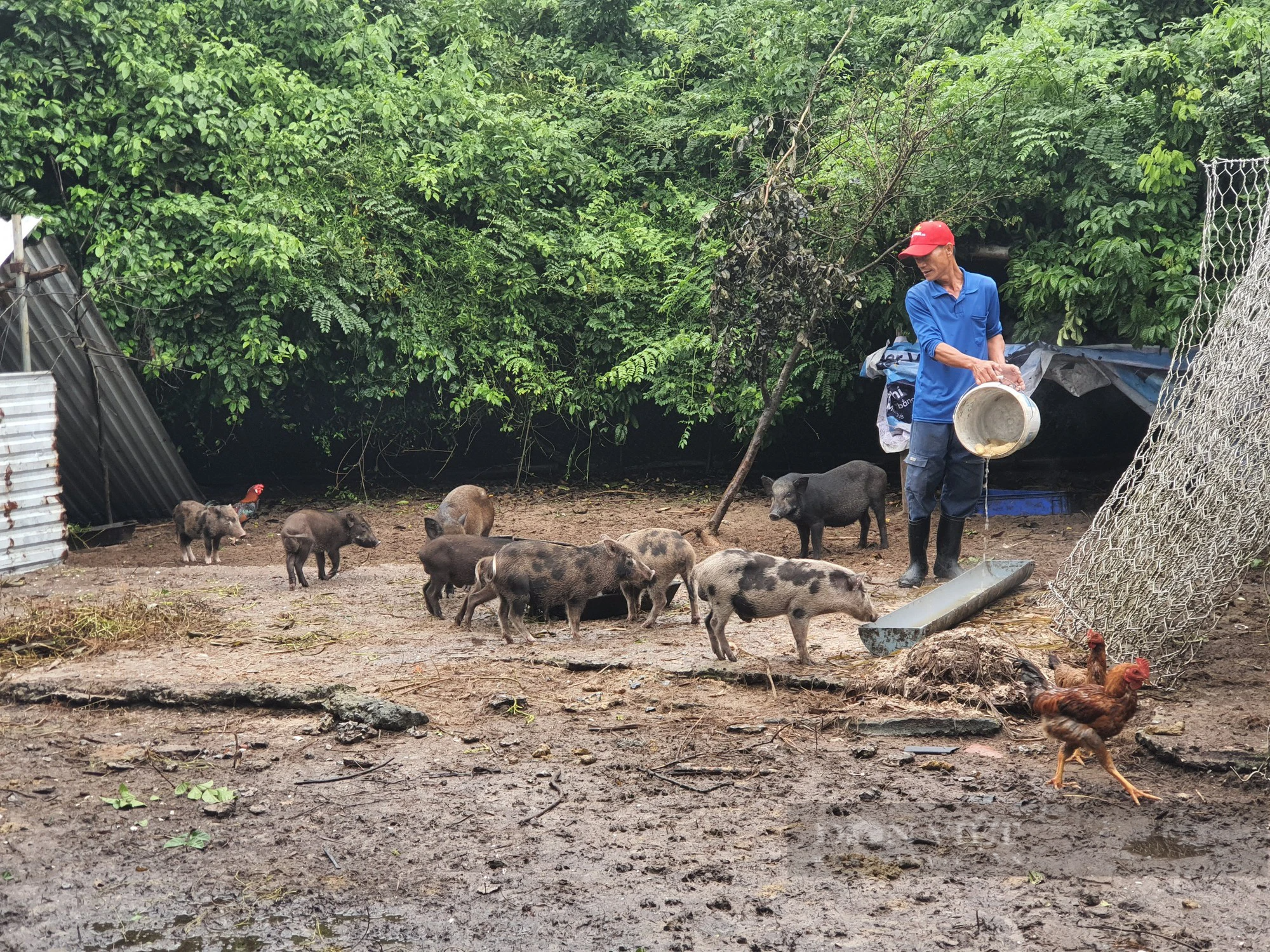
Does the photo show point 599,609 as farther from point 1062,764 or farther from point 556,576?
point 1062,764

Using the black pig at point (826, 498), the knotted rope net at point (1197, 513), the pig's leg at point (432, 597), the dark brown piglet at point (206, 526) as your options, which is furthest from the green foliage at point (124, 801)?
the black pig at point (826, 498)

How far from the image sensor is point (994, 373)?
27.0 ft

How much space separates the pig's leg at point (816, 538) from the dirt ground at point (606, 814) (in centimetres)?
269

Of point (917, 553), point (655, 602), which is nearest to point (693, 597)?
point (655, 602)

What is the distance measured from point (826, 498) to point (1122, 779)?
5.84 m

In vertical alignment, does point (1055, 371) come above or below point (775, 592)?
above

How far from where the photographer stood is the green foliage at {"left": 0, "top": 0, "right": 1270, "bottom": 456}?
11281 millimetres

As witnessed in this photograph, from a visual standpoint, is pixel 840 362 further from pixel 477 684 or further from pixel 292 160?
pixel 477 684

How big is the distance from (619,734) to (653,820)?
3.55 ft

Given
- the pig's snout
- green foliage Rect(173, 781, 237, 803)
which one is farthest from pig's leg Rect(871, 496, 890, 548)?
green foliage Rect(173, 781, 237, 803)

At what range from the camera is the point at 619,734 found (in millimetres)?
6055

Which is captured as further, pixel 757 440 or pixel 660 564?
pixel 757 440

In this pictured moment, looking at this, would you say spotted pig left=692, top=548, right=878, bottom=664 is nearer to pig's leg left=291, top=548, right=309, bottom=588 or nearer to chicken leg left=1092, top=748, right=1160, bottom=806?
chicken leg left=1092, top=748, right=1160, bottom=806

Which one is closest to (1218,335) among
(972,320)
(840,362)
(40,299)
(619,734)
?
(972,320)
